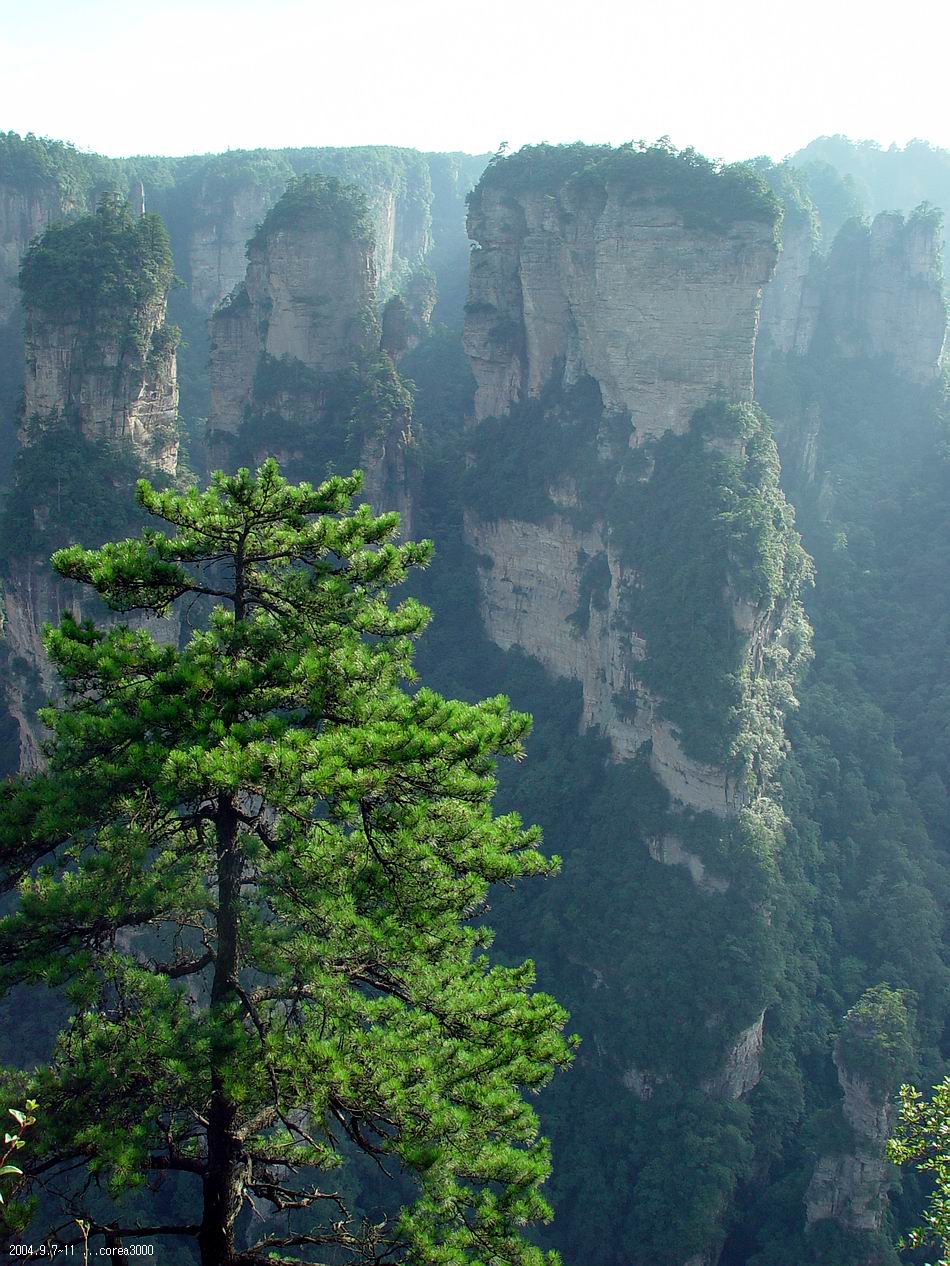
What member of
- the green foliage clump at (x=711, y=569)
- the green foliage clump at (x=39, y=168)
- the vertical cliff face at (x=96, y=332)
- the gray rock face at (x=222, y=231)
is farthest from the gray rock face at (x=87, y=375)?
the gray rock face at (x=222, y=231)

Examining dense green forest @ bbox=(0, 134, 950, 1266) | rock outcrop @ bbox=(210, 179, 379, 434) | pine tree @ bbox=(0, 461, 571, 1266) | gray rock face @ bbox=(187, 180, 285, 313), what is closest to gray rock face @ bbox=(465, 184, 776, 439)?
dense green forest @ bbox=(0, 134, 950, 1266)

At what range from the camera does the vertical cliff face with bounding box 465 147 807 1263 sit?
21797 millimetres

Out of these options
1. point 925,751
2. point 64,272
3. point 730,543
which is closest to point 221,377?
point 64,272

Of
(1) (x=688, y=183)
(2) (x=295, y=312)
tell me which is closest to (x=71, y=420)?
(2) (x=295, y=312)

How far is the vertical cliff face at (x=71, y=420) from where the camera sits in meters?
22.4

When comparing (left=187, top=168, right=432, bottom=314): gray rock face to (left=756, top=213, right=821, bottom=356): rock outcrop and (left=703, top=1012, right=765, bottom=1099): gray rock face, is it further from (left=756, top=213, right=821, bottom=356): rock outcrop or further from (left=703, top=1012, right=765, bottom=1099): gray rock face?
(left=703, top=1012, right=765, bottom=1099): gray rock face

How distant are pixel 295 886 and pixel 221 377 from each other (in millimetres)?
28779

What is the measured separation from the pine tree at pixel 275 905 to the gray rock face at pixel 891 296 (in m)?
36.5

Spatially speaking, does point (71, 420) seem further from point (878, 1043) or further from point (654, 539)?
point (878, 1043)

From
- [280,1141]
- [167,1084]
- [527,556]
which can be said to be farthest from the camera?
[527,556]

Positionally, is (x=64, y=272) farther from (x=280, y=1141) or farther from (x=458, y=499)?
(x=280, y=1141)

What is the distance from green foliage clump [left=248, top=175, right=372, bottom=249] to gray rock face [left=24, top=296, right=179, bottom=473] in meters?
9.11

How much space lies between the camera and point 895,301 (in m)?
38.9

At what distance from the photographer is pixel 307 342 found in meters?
32.0
